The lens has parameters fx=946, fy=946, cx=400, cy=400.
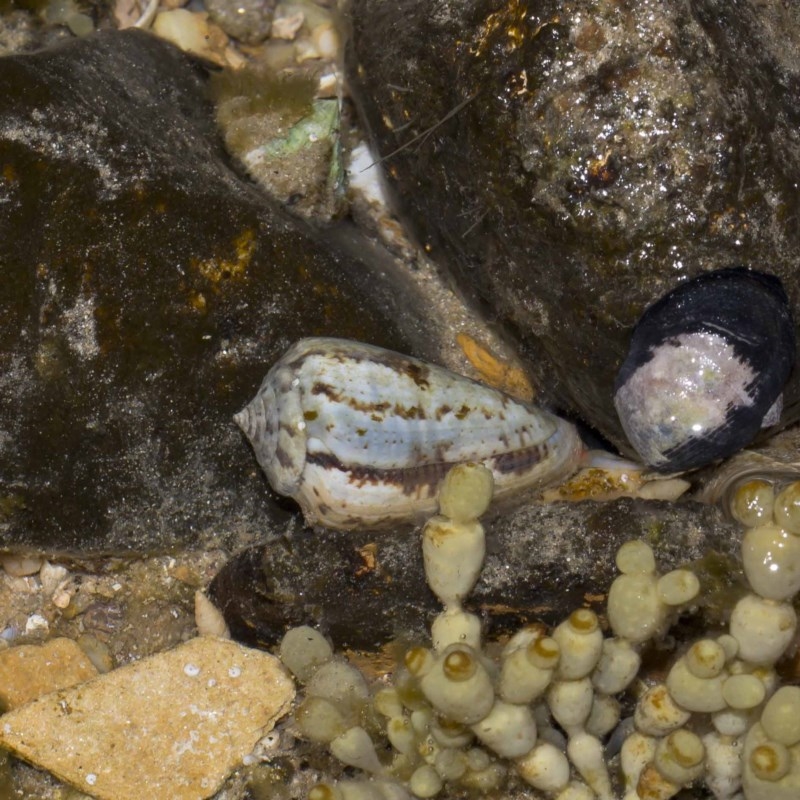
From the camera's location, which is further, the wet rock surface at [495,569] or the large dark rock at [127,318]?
the large dark rock at [127,318]

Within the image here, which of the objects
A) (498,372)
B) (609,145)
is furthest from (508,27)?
(498,372)

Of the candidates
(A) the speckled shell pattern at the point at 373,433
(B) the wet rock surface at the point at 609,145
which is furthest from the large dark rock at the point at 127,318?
(B) the wet rock surface at the point at 609,145

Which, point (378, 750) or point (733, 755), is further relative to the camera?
point (378, 750)

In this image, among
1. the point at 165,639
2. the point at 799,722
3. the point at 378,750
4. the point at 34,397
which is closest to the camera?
the point at 799,722

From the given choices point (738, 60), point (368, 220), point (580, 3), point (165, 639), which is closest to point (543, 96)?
point (580, 3)

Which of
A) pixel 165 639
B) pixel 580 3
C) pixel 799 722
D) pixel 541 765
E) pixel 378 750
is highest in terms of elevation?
pixel 580 3

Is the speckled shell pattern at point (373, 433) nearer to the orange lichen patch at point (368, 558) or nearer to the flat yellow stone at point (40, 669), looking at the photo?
the orange lichen patch at point (368, 558)

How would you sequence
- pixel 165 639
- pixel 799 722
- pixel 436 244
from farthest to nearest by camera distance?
pixel 436 244
pixel 165 639
pixel 799 722

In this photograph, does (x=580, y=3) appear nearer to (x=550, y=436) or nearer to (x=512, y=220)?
(x=512, y=220)
